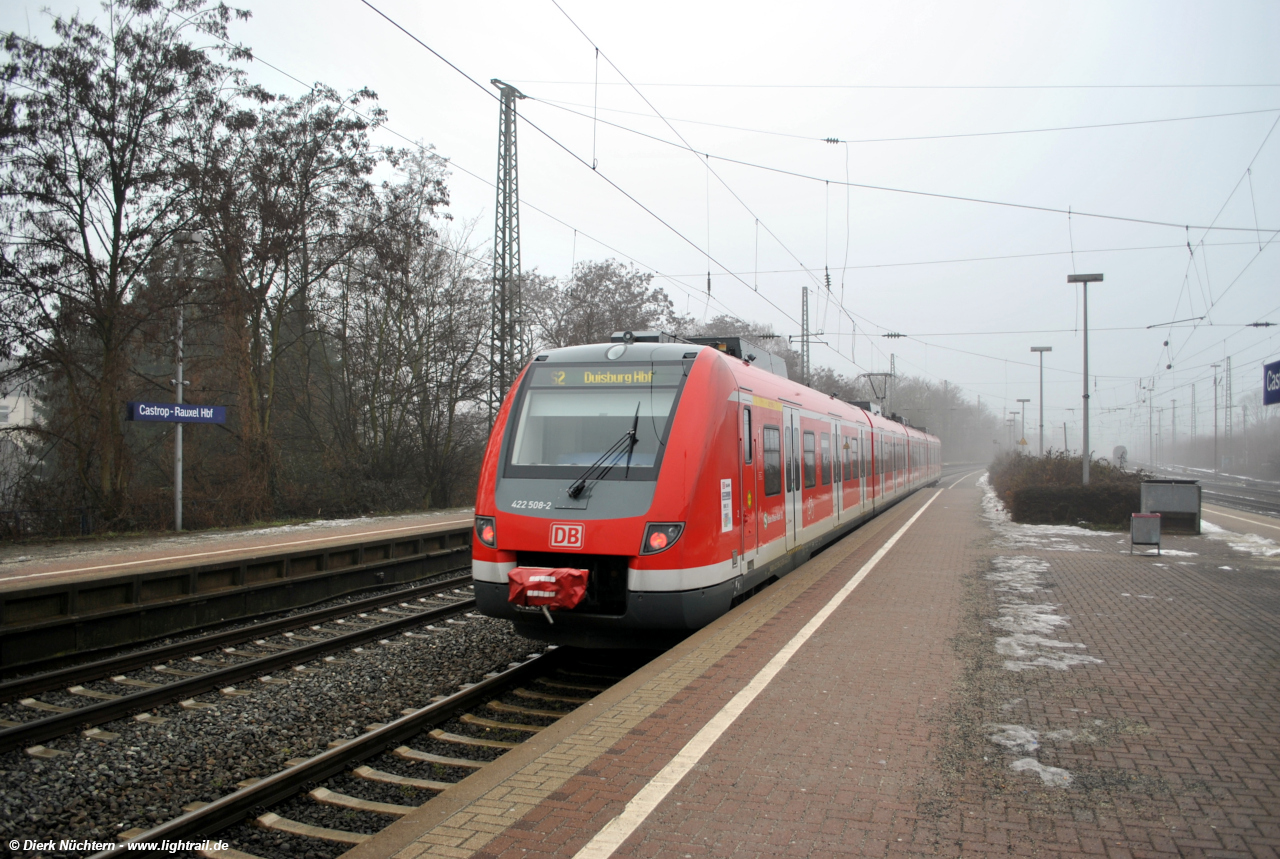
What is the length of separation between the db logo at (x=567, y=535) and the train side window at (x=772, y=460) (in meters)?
2.82

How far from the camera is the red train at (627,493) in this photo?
22.1 ft

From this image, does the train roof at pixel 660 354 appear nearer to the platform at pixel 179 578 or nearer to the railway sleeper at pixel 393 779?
the railway sleeper at pixel 393 779

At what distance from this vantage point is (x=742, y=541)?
7.93 m

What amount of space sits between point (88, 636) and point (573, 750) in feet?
24.1

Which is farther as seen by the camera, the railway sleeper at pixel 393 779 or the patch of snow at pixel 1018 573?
the patch of snow at pixel 1018 573

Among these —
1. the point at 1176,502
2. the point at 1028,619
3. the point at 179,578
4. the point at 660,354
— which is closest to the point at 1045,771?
the point at 1028,619

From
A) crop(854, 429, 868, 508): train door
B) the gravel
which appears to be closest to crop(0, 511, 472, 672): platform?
the gravel

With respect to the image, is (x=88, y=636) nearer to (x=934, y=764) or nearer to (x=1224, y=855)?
(x=934, y=764)

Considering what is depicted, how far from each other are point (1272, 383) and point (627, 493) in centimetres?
1460

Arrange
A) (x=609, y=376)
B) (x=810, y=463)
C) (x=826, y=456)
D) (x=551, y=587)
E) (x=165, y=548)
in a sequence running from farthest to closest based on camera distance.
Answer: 1. (x=165, y=548)
2. (x=826, y=456)
3. (x=810, y=463)
4. (x=609, y=376)
5. (x=551, y=587)

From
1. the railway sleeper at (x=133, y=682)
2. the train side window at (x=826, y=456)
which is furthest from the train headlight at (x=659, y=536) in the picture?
the train side window at (x=826, y=456)

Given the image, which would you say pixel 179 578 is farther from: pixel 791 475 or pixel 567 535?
pixel 791 475

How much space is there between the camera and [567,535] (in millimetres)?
6848

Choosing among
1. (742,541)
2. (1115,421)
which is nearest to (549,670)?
(742,541)
